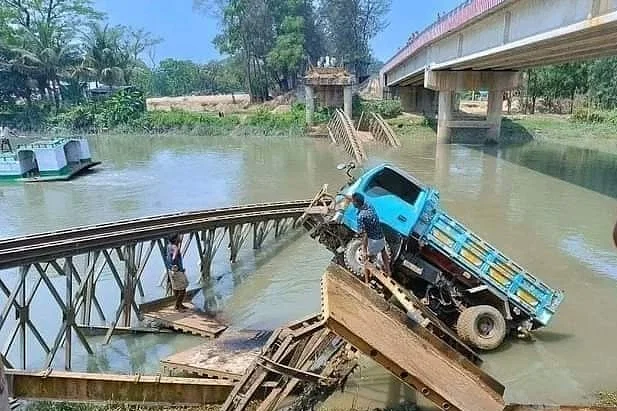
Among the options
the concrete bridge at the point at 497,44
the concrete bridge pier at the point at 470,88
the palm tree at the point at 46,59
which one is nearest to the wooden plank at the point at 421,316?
the concrete bridge at the point at 497,44

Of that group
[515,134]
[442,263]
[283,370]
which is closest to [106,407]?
[283,370]

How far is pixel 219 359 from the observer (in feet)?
22.3

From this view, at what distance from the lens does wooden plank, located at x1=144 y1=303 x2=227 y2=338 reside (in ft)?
27.8

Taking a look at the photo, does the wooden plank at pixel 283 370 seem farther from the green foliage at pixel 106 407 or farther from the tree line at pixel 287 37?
the tree line at pixel 287 37

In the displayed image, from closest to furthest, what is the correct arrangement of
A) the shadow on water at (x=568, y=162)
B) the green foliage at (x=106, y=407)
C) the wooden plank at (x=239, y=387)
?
the wooden plank at (x=239, y=387)
the green foliage at (x=106, y=407)
the shadow on water at (x=568, y=162)

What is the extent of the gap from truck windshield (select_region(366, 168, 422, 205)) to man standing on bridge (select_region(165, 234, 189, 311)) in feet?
11.8

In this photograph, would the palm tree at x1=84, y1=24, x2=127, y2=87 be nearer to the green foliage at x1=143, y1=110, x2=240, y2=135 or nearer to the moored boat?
the green foliage at x1=143, y1=110, x2=240, y2=135

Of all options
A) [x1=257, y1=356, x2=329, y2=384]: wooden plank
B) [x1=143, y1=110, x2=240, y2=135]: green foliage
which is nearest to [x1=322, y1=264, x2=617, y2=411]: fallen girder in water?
[x1=257, y1=356, x2=329, y2=384]: wooden plank

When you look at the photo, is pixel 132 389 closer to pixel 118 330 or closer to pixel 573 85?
pixel 118 330

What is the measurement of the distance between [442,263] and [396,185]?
1382mm

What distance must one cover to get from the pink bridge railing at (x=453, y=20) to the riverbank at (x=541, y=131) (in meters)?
5.83

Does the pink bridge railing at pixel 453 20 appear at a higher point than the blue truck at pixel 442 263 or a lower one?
higher

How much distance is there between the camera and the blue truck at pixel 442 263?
26.8 ft

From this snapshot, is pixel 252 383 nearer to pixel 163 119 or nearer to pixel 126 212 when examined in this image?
pixel 126 212
